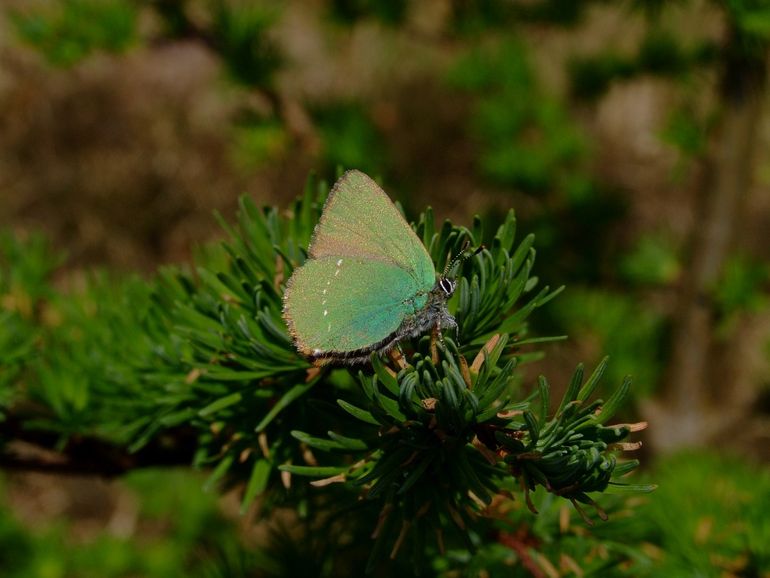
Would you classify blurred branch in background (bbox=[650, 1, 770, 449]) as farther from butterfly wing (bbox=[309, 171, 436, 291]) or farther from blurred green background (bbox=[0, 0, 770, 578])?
butterfly wing (bbox=[309, 171, 436, 291])

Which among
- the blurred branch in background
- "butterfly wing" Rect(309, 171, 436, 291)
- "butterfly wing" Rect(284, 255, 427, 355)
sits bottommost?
the blurred branch in background

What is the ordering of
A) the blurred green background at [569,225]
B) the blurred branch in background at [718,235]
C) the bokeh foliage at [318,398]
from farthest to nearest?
the blurred branch in background at [718,235], the blurred green background at [569,225], the bokeh foliage at [318,398]

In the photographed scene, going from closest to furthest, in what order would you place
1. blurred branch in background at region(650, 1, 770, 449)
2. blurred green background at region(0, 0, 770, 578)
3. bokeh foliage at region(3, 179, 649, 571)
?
1. bokeh foliage at region(3, 179, 649, 571)
2. blurred green background at region(0, 0, 770, 578)
3. blurred branch in background at region(650, 1, 770, 449)

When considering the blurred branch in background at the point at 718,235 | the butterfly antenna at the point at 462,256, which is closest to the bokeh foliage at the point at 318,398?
the butterfly antenna at the point at 462,256

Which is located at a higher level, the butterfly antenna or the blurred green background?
the butterfly antenna

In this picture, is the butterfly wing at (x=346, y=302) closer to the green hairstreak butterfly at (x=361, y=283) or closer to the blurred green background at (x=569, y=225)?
the green hairstreak butterfly at (x=361, y=283)

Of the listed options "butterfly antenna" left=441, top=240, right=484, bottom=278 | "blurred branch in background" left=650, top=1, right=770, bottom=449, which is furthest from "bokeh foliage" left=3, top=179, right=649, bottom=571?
"blurred branch in background" left=650, top=1, right=770, bottom=449

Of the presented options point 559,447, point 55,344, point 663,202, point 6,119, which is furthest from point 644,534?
point 6,119

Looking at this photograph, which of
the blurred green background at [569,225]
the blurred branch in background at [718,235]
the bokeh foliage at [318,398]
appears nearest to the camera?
the bokeh foliage at [318,398]
